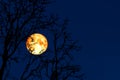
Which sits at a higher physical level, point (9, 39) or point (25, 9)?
point (25, 9)

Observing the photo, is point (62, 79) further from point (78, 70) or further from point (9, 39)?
point (9, 39)

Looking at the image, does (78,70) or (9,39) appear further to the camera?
(78,70)

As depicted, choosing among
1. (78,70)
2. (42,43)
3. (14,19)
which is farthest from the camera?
(78,70)

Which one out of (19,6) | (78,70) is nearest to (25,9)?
(19,6)

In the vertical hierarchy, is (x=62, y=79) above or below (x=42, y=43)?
below

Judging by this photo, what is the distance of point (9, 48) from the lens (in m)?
→ 17.8

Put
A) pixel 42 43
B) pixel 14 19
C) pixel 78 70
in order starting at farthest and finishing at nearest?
pixel 78 70, pixel 14 19, pixel 42 43

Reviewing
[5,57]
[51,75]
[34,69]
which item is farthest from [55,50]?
[5,57]

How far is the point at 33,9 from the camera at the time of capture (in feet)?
62.4

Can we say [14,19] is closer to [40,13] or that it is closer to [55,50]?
[40,13]

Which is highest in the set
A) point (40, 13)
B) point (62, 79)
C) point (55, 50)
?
point (40, 13)

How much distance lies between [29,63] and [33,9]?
2.29 m

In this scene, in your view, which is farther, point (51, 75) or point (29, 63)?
point (51, 75)

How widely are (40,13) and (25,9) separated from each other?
0.75 metres
